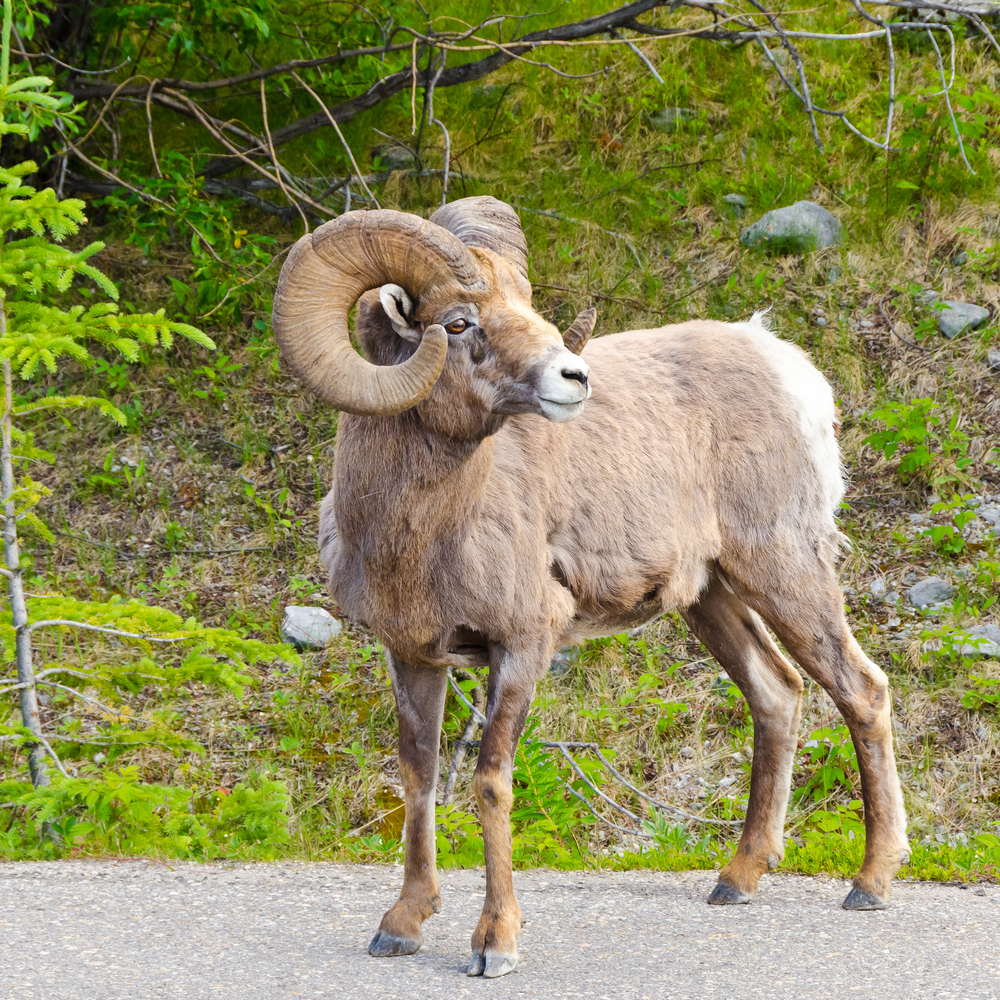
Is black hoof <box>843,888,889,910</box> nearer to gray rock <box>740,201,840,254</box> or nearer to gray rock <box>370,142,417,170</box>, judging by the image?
gray rock <box>740,201,840,254</box>

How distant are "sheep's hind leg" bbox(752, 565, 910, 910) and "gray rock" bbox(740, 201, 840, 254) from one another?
17.5 ft

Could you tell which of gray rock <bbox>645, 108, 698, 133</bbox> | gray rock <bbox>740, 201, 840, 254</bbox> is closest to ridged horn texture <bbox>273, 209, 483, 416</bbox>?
gray rock <bbox>740, 201, 840, 254</bbox>

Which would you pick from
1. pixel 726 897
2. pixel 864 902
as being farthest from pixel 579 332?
pixel 864 902

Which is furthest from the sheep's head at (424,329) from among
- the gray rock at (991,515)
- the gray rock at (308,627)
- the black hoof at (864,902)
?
the gray rock at (991,515)

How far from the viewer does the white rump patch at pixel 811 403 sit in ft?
17.1

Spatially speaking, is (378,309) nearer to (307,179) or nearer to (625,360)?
(625,360)

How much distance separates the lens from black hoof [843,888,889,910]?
4.73 meters

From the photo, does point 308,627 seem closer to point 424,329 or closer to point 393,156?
point 424,329

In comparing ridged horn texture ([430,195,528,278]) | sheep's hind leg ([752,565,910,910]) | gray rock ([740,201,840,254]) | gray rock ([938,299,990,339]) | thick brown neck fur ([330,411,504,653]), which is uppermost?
gray rock ([740,201,840,254])

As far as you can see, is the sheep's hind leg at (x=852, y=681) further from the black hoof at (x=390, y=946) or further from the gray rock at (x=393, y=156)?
the gray rock at (x=393, y=156)

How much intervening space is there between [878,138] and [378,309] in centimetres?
741

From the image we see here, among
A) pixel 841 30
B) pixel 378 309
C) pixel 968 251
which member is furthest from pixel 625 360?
pixel 841 30

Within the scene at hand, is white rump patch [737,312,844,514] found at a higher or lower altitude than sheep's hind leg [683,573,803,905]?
higher

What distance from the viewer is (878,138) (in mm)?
10070
